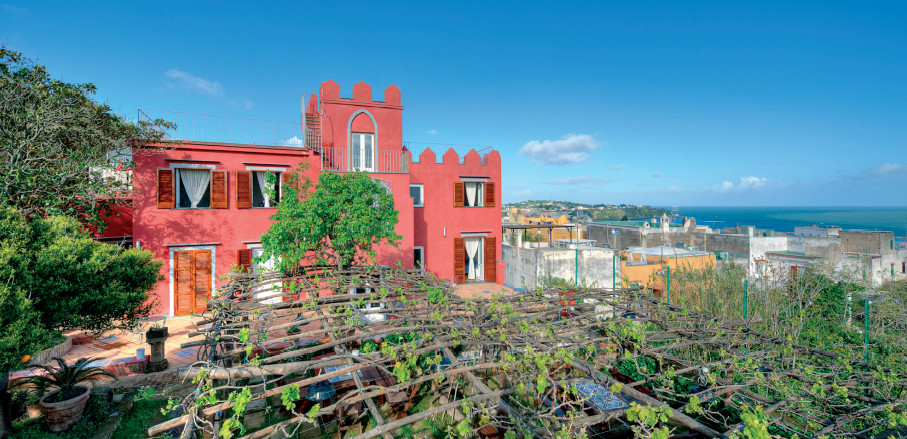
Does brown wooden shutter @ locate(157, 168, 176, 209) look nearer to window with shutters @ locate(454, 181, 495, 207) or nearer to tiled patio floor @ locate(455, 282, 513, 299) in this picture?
tiled patio floor @ locate(455, 282, 513, 299)

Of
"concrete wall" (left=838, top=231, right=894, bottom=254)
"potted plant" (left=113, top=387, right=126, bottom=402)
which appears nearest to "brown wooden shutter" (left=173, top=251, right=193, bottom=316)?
"potted plant" (left=113, top=387, right=126, bottom=402)

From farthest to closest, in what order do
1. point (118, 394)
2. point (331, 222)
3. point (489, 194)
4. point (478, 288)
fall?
point (489, 194) < point (478, 288) < point (331, 222) < point (118, 394)

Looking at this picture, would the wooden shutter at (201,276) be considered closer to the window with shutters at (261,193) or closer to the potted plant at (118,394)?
the window with shutters at (261,193)

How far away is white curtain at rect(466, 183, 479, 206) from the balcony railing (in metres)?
3.01

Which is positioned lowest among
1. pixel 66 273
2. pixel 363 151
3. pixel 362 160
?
pixel 66 273

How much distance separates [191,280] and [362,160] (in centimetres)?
657

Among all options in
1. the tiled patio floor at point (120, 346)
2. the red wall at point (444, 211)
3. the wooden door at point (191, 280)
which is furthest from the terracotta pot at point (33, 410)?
the red wall at point (444, 211)

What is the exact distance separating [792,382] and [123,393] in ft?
34.7

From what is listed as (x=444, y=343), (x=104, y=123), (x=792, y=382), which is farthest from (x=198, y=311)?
(x=792, y=382)

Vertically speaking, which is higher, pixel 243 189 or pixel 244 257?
pixel 243 189

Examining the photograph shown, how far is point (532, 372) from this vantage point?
347 centimetres

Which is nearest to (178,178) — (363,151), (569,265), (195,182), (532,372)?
(195,182)

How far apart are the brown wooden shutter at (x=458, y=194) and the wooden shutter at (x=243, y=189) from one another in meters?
7.40

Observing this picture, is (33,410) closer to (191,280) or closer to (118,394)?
(118,394)
